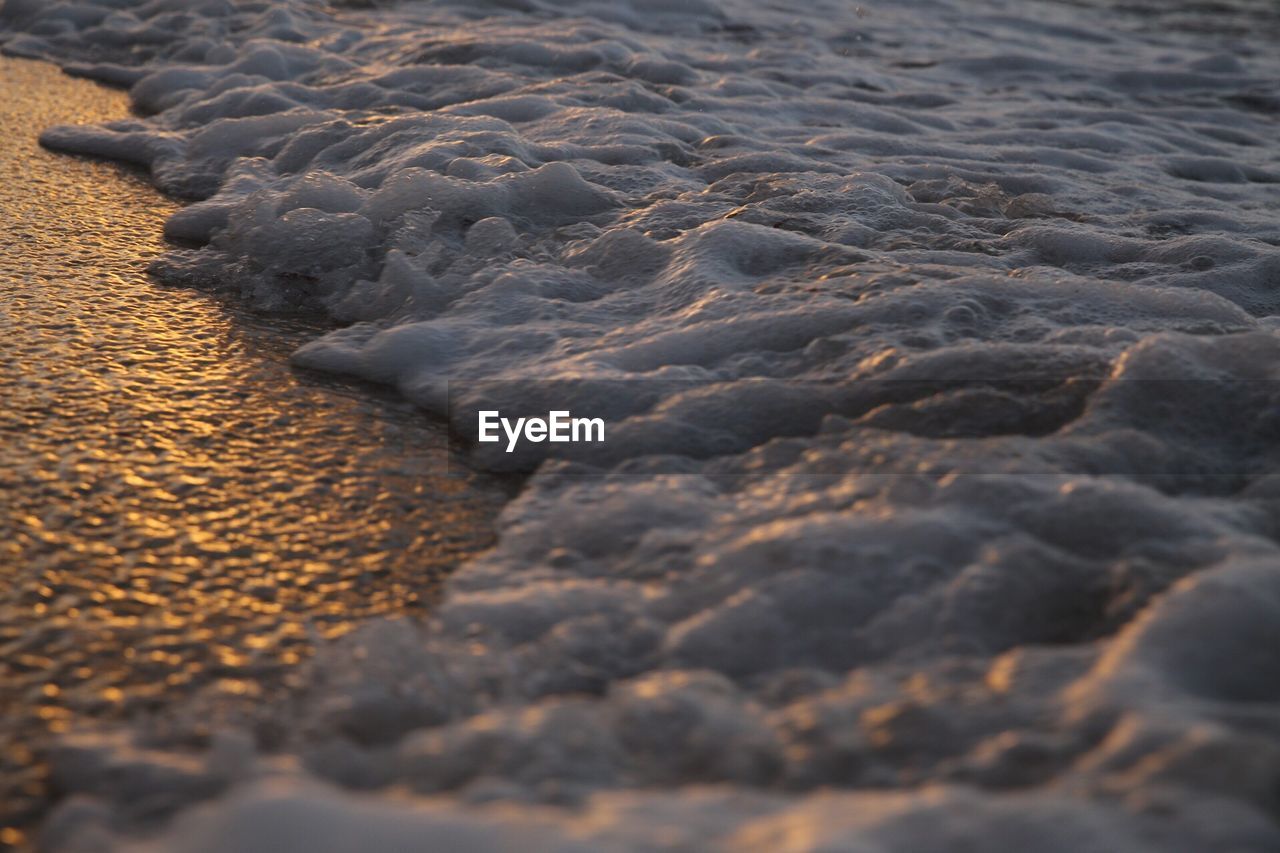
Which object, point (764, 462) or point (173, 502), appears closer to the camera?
point (173, 502)

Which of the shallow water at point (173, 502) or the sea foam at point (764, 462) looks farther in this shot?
the shallow water at point (173, 502)

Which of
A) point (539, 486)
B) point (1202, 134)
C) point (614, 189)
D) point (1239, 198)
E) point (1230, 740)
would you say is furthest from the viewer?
point (1202, 134)

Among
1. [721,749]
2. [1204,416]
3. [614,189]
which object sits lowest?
[721,749]

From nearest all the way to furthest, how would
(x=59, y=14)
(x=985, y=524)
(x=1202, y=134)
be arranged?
(x=985, y=524) → (x=1202, y=134) → (x=59, y=14)

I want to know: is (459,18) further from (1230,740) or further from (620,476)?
(1230,740)

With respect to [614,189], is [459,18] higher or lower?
higher

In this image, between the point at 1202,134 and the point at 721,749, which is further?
the point at 1202,134

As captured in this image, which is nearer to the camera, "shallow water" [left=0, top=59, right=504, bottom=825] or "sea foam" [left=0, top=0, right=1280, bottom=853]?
"sea foam" [left=0, top=0, right=1280, bottom=853]

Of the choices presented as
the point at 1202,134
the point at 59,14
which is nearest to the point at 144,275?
the point at 59,14
